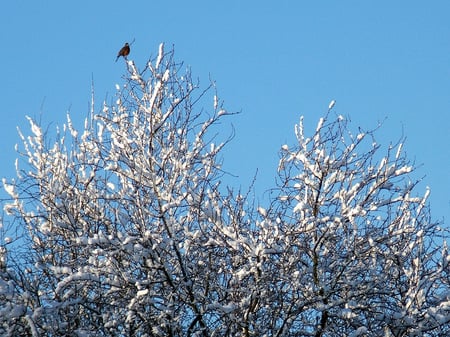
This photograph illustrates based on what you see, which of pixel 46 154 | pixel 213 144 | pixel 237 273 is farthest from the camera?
pixel 46 154

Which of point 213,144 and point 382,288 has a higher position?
point 213,144

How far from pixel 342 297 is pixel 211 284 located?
1408 millimetres

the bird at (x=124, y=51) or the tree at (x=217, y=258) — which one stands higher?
the bird at (x=124, y=51)

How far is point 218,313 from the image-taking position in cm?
795

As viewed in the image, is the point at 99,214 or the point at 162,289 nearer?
the point at 162,289

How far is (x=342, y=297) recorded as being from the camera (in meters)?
8.42

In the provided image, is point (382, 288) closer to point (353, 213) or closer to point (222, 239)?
point (353, 213)

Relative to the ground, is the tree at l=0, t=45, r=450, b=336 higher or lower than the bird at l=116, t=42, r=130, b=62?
lower

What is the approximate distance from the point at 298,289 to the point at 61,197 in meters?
3.22

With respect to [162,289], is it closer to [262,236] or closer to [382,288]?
[262,236]

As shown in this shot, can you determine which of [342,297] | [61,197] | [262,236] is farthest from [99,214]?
[342,297]

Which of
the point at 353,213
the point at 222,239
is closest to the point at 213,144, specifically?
the point at 222,239

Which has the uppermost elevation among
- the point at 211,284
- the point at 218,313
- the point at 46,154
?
the point at 46,154

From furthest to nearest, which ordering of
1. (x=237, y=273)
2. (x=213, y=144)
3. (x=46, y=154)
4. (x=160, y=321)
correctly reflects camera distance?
(x=46, y=154) → (x=213, y=144) → (x=160, y=321) → (x=237, y=273)
